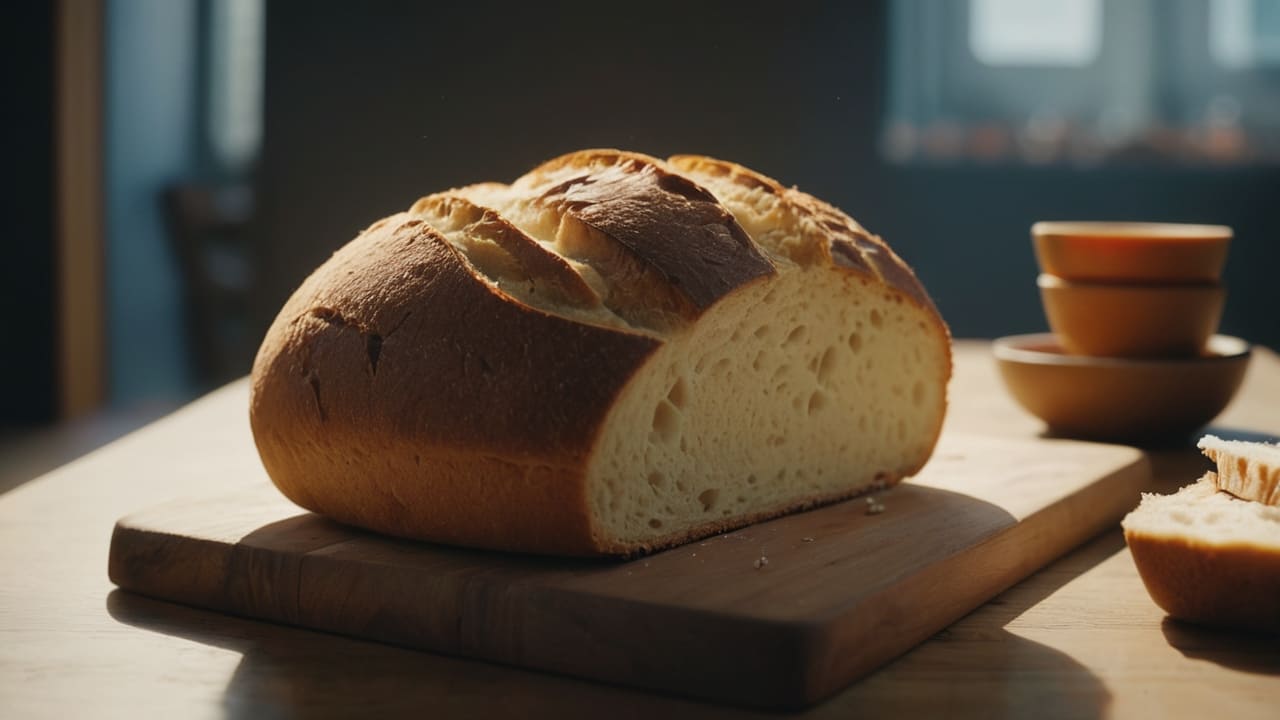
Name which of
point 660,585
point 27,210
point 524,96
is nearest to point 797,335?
point 660,585

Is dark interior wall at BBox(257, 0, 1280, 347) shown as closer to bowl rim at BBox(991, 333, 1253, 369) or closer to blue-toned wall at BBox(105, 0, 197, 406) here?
blue-toned wall at BBox(105, 0, 197, 406)

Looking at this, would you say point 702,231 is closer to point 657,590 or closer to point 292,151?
point 657,590

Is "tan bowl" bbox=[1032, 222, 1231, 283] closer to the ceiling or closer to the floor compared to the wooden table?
closer to the ceiling

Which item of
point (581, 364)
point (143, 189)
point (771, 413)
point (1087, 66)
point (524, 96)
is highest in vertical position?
point (1087, 66)

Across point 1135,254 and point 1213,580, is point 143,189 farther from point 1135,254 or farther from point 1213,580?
point 1213,580

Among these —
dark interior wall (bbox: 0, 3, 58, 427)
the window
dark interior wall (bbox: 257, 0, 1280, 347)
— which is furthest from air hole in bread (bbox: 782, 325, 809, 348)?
the window
